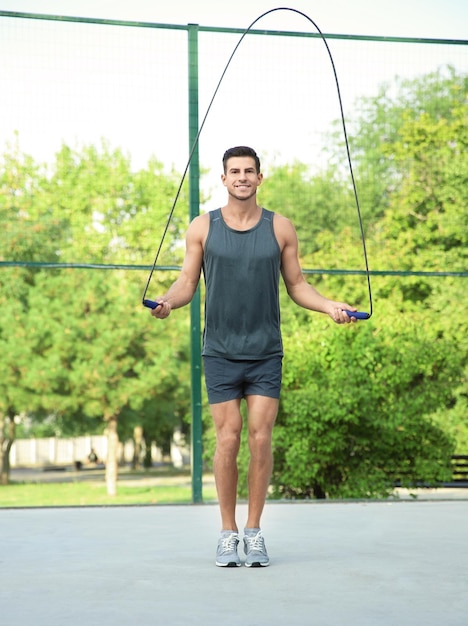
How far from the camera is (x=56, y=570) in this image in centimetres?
380

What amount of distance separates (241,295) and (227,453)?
0.58m

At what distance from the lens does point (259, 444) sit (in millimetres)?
4055

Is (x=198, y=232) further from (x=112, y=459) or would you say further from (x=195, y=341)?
(x=112, y=459)

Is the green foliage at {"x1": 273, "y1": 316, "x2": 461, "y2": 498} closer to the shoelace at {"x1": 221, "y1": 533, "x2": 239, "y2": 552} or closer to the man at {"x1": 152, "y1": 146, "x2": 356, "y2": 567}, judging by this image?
the man at {"x1": 152, "y1": 146, "x2": 356, "y2": 567}

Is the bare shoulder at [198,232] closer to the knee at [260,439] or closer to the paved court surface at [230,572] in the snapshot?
the knee at [260,439]

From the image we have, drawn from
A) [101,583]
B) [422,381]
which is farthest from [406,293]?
[101,583]

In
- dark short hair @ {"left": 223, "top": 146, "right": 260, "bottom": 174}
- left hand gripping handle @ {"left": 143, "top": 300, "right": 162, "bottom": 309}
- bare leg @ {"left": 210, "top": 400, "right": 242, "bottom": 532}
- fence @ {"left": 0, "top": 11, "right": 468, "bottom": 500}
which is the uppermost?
fence @ {"left": 0, "top": 11, "right": 468, "bottom": 500}

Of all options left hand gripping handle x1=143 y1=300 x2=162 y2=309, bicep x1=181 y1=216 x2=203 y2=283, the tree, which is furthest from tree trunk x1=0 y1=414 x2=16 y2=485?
left hand gripping handle x1=143 y1=300 x2=162 y2=309

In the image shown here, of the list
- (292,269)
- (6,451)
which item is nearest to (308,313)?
(292,269)

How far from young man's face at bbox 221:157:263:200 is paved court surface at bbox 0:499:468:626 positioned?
135cm

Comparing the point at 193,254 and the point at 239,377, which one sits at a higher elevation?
the point at 193,254

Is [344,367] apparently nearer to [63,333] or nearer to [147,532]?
[147,532]

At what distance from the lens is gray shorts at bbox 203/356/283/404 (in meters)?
4.06

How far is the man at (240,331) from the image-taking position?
405 centimetres
